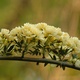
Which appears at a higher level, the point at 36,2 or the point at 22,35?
the point at 36,2

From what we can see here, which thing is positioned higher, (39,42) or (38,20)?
(38,20)

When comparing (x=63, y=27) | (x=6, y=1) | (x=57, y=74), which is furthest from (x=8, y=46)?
(x=6, y=1)

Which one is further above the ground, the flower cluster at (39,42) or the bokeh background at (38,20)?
the bokeh background at (38,20)

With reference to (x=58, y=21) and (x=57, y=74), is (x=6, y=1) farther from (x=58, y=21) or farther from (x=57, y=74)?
(x=57, y=74)

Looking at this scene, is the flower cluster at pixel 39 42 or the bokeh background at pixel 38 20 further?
the bokeh background at pixel 38 20

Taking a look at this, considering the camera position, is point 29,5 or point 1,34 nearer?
point 1,34
